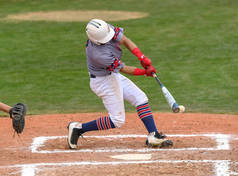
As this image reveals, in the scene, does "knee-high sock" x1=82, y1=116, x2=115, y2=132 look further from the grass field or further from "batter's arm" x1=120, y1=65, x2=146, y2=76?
the grass field

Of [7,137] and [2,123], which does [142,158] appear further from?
[2,123]

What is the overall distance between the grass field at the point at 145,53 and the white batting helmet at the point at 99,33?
3140mm

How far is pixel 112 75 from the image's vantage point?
7.28m

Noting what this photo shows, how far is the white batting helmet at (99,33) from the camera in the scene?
693cm

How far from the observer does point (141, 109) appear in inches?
292

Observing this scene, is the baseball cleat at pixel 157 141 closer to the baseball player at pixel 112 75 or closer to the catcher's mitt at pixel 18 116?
the baseball player at pixel 112 75

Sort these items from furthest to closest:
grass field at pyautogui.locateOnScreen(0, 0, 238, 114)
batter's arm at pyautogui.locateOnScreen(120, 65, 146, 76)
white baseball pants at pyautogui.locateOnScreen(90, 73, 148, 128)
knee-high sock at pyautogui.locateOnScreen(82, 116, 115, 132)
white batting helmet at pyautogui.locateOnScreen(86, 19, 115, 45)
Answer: grass field at pyautogui.locateOnScreen(0, 0, 238, 114), knee-high sock at pyautogui.locateOnScreen(82, 116, 115, 132), white baseball pants at pyautogui.locateOnScreen(90, 73, 148, 128), batter's arm at pyautogui.locateOnScreen(120, 65, 146, 76), white batting helmet at pyautogui.locateOnScreen(86, 19, 115, 45)

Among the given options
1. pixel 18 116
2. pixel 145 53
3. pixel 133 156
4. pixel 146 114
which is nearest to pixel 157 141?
pixel 146 114

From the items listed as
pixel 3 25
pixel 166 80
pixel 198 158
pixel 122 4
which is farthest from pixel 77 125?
pixel 122 4

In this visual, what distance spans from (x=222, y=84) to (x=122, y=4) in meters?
10.3

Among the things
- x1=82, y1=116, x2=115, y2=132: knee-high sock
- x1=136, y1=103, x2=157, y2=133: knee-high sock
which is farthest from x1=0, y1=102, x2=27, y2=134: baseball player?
x1=136, y1=103, x2=157, y2=133: knee-high sock

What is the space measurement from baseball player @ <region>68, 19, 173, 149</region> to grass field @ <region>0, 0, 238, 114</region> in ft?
8.22

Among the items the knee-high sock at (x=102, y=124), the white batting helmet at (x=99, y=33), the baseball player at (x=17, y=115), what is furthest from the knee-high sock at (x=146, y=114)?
the baseball player at (x=17, y=115)

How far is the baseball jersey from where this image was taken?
696 cm
